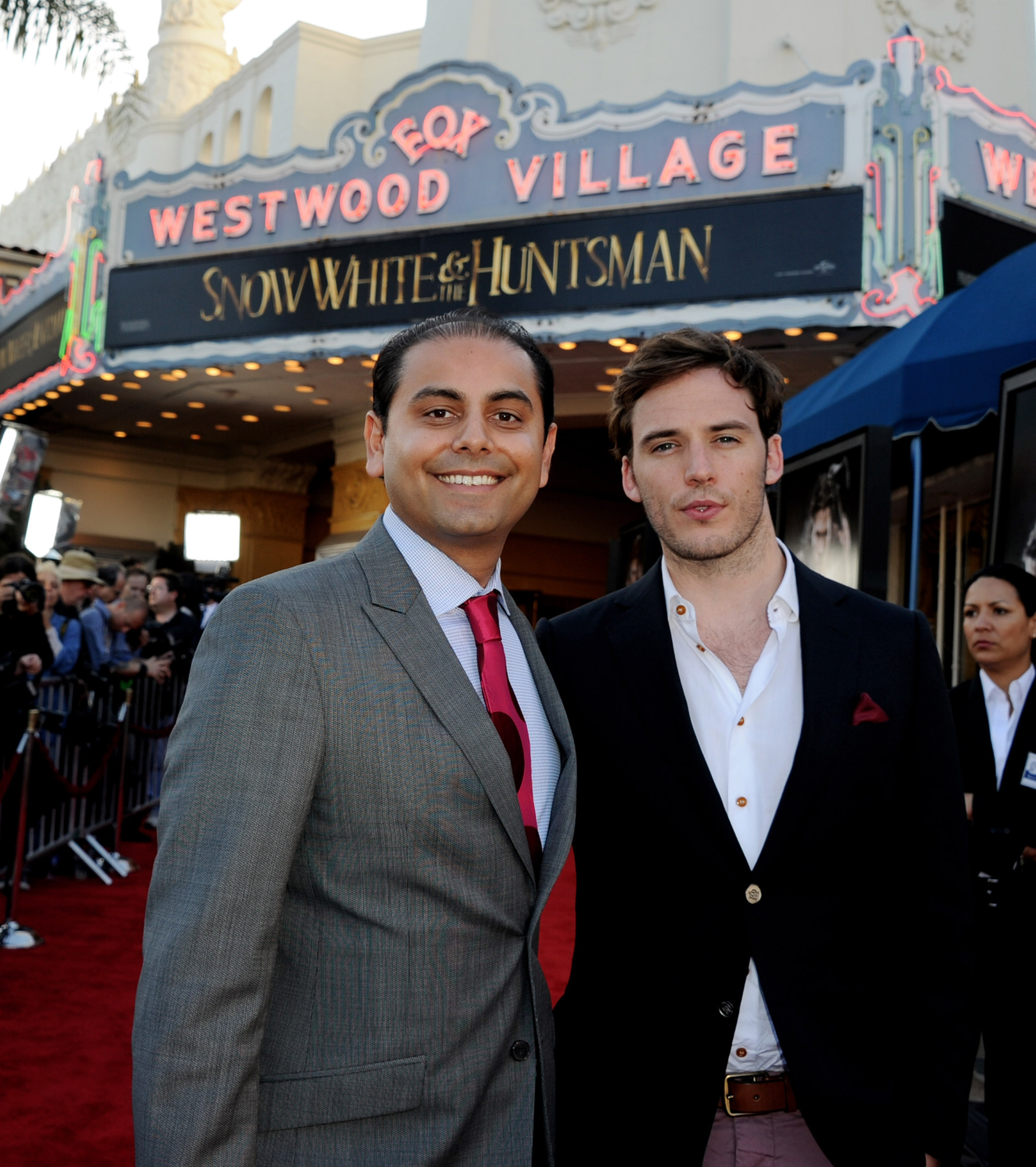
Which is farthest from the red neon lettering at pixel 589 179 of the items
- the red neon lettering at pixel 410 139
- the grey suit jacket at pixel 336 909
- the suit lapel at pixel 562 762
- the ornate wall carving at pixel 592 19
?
the grey suit jacket at pixel 336 909

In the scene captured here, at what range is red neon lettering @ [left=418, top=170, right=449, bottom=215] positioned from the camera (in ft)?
36.3

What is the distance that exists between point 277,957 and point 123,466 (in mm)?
18748

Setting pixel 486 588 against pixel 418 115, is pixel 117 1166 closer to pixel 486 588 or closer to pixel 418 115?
pixel 486 588

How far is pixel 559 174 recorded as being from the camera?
10562 mm

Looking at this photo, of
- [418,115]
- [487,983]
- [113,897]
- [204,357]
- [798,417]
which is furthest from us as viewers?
[204,357]

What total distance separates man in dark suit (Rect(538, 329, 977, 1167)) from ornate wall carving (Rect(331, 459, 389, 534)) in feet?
43.0

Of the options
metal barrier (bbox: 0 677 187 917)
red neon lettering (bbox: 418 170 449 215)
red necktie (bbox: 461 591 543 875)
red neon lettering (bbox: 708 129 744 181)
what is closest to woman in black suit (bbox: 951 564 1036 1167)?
red necktie (bbox: 461 591 543 875)

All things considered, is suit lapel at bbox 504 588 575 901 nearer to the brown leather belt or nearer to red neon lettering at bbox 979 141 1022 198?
the brown leather belt

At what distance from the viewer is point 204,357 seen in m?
12.5

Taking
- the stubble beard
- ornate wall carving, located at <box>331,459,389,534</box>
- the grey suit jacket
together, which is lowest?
the grey suit jacket

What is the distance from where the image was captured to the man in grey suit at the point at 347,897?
1.40 m

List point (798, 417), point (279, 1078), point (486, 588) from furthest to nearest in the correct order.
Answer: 1. point (798, 417)
2. point (486, 588)
3. point (279, 1078)

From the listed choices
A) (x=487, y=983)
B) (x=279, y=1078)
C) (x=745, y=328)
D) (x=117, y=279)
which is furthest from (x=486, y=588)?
(x=117, y=279)

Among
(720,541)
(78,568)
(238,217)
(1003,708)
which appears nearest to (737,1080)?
(720,541)
